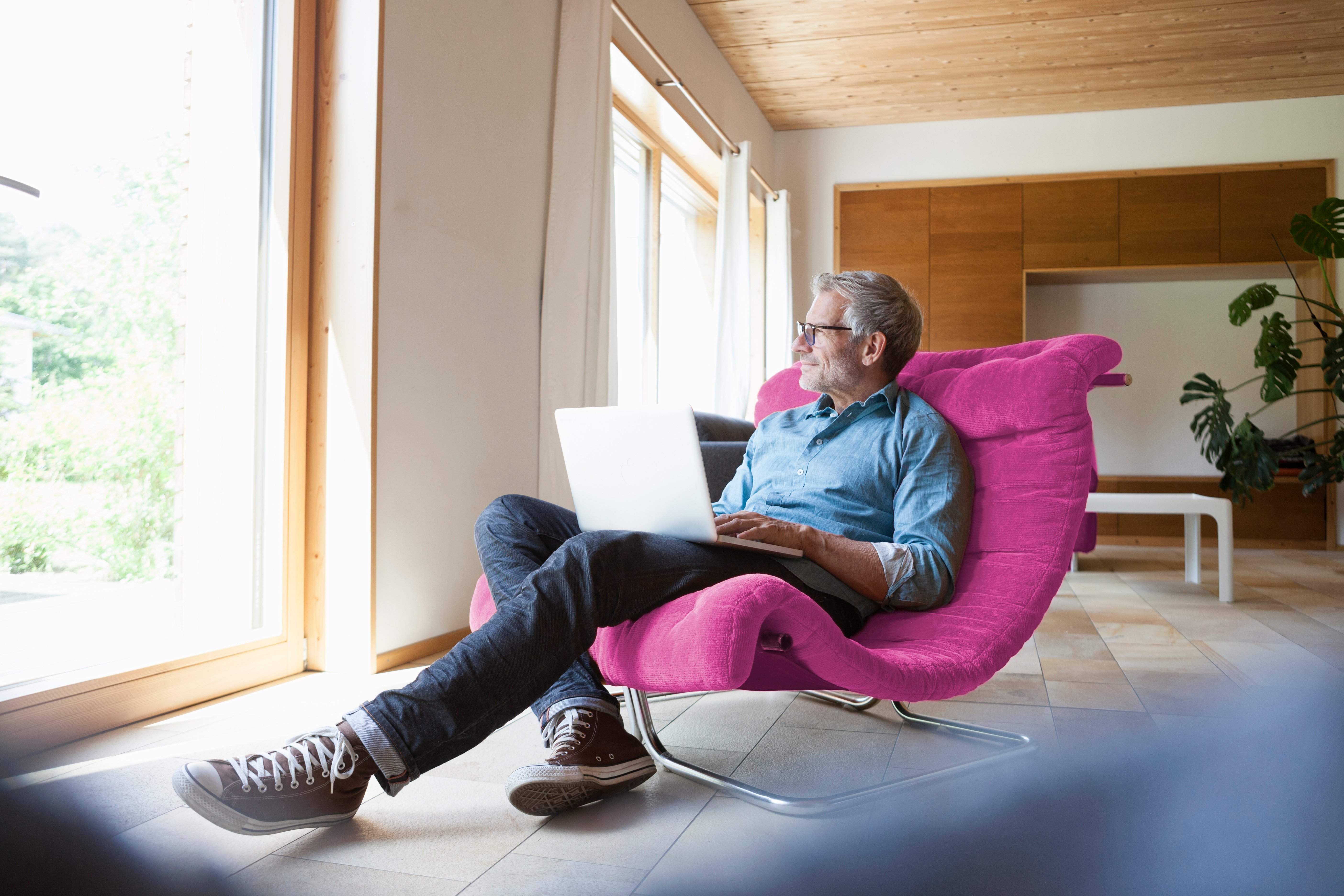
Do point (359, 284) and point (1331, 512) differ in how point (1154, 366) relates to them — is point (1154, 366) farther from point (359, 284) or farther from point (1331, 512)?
point (359, 284)

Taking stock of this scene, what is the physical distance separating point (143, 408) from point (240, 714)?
0.68 meters

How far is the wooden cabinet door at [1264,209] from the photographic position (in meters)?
5.68

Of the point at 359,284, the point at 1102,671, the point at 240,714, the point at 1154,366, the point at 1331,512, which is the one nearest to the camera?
the point at 240,714

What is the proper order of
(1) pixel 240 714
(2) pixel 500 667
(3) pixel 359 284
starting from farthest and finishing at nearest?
(3) pixel 359 284 → (1) pixel 240 714 → (2) pixel 500 667

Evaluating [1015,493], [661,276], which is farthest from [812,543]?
[661,276]

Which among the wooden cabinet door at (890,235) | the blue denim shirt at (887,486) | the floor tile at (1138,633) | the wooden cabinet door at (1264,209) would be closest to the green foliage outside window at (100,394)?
the blue denim shirt at (887,486)

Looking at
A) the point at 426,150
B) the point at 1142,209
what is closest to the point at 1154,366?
the point at 1142,209

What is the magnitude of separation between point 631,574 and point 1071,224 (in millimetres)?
5469

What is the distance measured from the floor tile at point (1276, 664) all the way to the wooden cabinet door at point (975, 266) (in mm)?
3406

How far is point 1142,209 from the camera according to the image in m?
5.85

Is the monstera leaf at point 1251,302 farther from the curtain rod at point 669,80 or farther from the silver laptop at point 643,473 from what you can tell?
the silver laptop at point 643,473

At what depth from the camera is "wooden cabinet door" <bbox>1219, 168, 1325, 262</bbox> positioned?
568cm

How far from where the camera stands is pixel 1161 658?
8.62ft

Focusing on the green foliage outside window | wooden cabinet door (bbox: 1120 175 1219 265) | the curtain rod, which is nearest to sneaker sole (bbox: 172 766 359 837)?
the green foliage outside window
